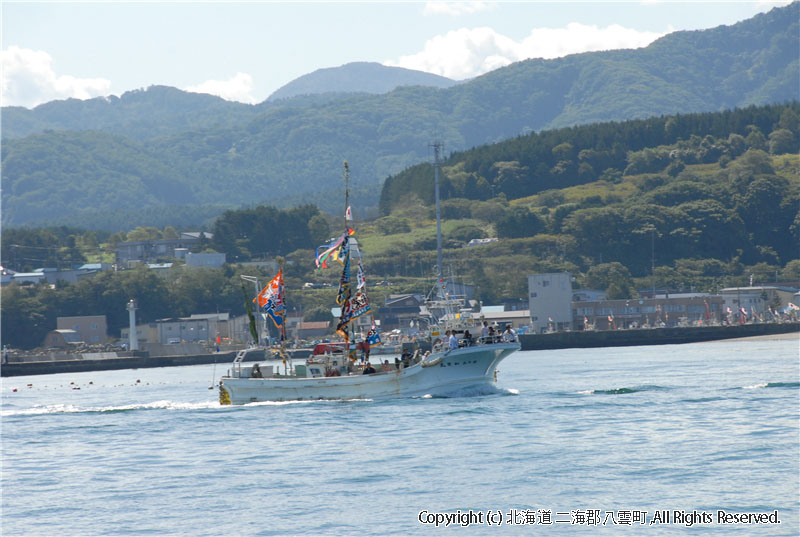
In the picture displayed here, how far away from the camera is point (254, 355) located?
154 meters

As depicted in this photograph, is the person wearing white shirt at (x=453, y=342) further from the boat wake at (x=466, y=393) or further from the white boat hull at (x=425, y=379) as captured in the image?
the boat wake at (x=466, y=393)

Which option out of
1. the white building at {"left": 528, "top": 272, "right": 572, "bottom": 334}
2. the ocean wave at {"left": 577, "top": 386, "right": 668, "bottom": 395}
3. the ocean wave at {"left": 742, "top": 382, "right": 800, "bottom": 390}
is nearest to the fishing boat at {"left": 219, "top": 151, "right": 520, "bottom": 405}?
the ocean wave at {"left": 577, "top": 386, "right": 668, "bottom": 395}

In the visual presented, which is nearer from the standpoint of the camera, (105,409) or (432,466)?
(432,466)

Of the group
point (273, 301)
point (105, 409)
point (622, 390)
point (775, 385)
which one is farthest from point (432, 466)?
point (105, 409)

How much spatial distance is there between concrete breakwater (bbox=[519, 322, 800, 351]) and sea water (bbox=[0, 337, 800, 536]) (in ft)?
262

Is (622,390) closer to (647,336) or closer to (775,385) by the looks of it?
(775,385)

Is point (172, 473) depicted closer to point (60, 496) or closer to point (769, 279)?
point (60, 496)

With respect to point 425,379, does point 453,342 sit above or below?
above

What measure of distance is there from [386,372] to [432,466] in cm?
2006

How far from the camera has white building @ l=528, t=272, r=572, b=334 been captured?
6275 inches

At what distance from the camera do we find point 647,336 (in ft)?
470

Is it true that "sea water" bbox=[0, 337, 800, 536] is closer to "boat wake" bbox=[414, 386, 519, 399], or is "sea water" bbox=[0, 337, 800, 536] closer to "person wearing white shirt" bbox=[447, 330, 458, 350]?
"boat wake" bbox=[414, 386, 519, 399]

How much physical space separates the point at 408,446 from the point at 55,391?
210 ft

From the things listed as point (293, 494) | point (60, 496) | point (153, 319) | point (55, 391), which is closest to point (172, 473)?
point (60, 496)
